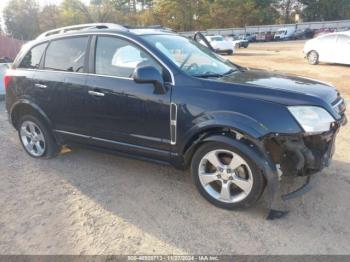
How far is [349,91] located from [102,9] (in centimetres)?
5409

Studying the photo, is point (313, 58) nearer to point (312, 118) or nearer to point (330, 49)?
point (330, 49)

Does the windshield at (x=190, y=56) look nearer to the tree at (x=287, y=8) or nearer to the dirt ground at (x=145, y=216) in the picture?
the dirt ground at (x=145, y=216)

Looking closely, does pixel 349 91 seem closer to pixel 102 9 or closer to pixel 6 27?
pixel 102 9

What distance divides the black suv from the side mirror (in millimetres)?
10

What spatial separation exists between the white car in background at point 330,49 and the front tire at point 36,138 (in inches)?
526

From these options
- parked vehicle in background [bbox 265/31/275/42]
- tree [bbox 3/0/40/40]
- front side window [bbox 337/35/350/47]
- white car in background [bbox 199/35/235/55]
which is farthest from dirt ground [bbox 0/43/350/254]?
tree [bbox 3/0/40/40]

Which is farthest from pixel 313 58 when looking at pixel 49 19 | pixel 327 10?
pixel 327 10

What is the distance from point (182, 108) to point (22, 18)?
61.2m

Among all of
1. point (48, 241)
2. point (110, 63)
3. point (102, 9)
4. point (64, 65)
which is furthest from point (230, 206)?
point (102, 9)

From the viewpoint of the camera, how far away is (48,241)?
10.4ft

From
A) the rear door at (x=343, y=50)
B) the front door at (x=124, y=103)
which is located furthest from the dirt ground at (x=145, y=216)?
the rear door at (x=343, y=50)

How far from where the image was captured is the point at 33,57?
486cm

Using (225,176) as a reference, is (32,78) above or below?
above

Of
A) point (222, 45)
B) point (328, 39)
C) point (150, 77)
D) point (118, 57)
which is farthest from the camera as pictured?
point (222, 45)
